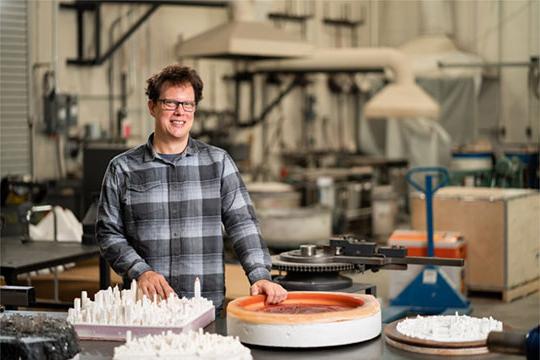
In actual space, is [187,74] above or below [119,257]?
above

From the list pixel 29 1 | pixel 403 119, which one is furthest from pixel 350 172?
pixel 29 1

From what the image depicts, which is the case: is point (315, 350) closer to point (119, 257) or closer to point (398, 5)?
point (119, 257)

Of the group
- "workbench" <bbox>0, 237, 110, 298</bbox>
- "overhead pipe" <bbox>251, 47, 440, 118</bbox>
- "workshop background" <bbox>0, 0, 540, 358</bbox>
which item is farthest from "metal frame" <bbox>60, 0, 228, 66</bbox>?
"workbench" <bbox>0, 237, 110, 298</bbox>

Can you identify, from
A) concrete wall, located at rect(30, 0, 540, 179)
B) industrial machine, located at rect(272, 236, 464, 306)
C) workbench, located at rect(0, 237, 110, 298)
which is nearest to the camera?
industrial machine, located at rect(272, 236, 464, 306)

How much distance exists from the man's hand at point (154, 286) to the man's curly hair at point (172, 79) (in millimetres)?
513

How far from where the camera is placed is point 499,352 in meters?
1.89

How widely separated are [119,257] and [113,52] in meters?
5.22

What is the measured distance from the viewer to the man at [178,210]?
106 inches

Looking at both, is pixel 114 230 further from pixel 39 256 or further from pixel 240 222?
pixel 39 256

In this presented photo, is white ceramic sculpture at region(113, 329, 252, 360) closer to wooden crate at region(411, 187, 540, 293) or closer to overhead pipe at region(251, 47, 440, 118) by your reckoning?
wooden crate at region(411, 187, 540, 293)

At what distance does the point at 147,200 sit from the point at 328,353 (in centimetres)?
88

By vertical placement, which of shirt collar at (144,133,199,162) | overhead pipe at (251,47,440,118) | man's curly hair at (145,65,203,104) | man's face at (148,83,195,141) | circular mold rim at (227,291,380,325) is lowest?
circular mold rim at (227,291,380,325)

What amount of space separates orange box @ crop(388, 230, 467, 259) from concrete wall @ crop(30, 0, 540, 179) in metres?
2.71

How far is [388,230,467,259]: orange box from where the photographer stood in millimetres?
5750
